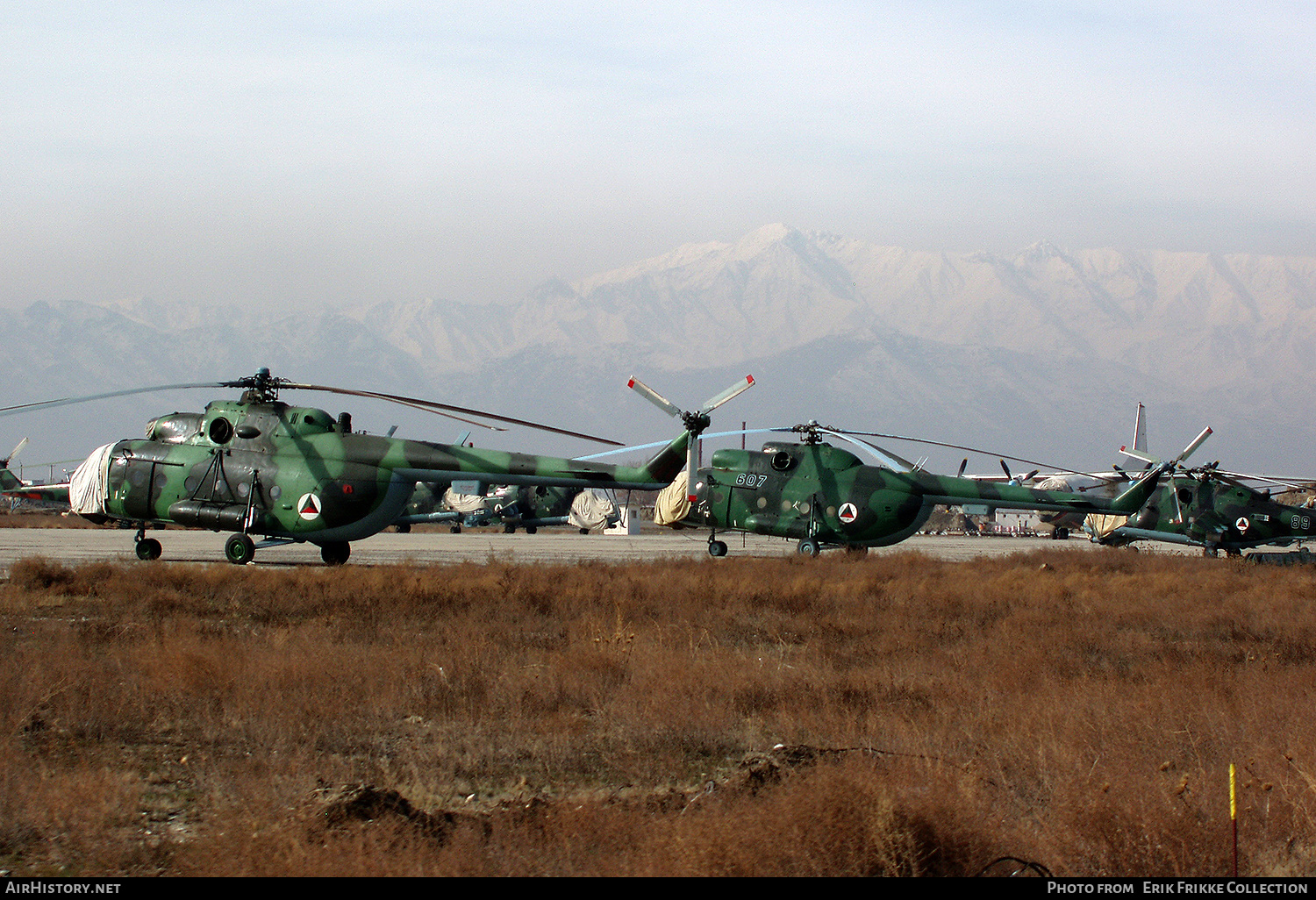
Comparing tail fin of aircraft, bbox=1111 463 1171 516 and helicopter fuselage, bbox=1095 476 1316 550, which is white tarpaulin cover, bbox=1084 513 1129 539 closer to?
helicopter fuselage, bbox=1095 476 1316 550

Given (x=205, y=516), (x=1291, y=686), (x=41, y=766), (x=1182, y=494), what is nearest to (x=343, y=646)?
(x=41, y=766)

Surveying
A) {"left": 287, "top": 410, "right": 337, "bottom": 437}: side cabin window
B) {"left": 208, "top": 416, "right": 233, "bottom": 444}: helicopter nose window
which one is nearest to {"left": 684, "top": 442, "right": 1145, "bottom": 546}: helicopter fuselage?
{"left": 287, "top": 410, "right": 337, "bottom": 437}: side cabin window

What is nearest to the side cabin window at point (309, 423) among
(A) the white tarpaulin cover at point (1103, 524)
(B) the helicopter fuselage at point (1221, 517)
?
(B) the helicopter fuselage at point (1221, 517)

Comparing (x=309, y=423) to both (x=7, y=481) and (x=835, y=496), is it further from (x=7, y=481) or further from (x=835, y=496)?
(x=7, y=481)

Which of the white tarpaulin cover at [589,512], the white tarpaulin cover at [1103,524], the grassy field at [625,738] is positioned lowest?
the white tarpaulin cover at [589,512]

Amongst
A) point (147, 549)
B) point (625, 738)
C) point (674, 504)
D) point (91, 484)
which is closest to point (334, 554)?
point (147, 549)

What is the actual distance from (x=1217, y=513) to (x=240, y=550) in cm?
3383

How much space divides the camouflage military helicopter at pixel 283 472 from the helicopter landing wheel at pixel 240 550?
0.10ft

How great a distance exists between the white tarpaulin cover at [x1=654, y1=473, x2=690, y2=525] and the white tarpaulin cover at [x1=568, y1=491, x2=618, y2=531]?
1414 inches

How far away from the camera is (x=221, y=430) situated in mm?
23375

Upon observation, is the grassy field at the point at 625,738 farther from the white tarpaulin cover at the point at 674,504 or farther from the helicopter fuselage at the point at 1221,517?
the helicopter fuselage at the point at 1221,517

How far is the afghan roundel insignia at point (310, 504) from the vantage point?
2266 cm

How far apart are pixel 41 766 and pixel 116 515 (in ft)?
62.9
